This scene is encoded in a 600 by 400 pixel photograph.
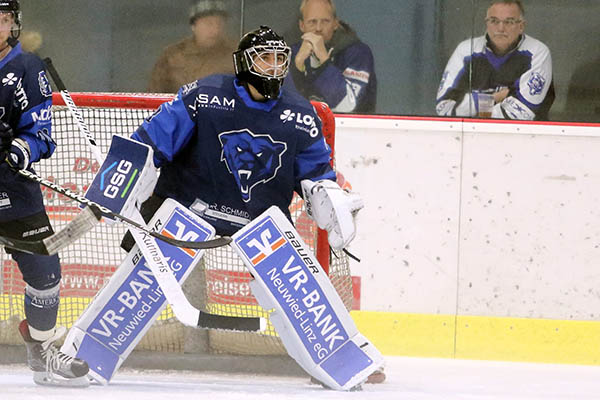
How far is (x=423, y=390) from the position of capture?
3326 mm

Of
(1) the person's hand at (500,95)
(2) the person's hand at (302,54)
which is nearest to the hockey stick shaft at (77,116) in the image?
(2) the person's hand at (302,54)

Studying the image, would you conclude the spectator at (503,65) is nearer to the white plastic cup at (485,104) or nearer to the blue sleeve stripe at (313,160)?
the white plastic cup at (485,104)

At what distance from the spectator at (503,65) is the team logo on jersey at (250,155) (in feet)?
4.76

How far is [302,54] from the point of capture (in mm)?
4574

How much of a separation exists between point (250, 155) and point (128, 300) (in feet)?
1.72

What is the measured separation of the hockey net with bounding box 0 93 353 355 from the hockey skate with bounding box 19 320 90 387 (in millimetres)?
586

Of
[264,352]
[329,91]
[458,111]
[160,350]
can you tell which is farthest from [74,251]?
[458,111]

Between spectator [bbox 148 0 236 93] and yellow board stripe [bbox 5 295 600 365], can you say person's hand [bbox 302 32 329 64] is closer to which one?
spectator [bbox 148 0 236 93]

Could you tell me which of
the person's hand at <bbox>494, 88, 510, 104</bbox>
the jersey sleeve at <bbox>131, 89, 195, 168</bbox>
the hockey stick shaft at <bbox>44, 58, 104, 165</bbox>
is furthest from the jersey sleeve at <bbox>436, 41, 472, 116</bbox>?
the hockey stick shaft at <bbox>44, 58, 104, 165</bbox>

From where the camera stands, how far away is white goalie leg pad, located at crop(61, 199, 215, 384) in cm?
318

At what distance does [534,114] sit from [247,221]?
1.65m

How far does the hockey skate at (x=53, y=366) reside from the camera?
3.12 m

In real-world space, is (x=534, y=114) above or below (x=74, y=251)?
above

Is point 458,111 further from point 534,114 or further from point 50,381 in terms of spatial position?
point 50,381
